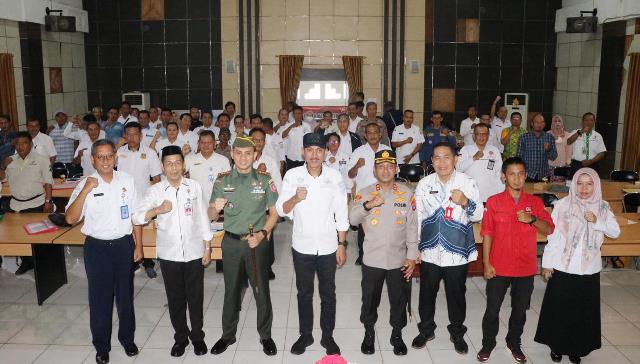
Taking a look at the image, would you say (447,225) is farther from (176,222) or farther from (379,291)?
(176,222)

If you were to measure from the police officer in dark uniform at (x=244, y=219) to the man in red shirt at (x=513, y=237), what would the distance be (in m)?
1.73

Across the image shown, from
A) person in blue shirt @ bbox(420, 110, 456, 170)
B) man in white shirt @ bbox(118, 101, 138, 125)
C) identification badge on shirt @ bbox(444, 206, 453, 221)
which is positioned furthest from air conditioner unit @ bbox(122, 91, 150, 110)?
identification badge on shirt @ bbox(444, 206, 453, 221)

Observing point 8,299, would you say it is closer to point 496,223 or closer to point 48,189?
point 48,189

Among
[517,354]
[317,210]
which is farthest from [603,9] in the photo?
[317,210]

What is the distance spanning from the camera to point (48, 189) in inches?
261

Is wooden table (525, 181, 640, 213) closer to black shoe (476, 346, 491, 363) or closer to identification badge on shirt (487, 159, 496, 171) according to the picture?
identification badge on shirt (487, 159, 496, 171)

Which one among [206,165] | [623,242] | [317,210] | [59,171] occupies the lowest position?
[623,242]

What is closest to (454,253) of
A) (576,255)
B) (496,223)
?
(496,223)

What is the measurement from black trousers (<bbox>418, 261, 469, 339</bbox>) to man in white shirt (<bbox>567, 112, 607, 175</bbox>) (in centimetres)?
493

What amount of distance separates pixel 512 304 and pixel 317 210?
171 centimetres

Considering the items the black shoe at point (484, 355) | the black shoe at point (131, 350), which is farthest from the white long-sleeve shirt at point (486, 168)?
the black shoe at point (131, 350)

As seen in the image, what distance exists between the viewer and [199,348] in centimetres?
468

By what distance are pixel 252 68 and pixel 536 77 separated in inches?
285

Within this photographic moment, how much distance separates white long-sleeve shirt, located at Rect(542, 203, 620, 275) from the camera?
14.1 ft
